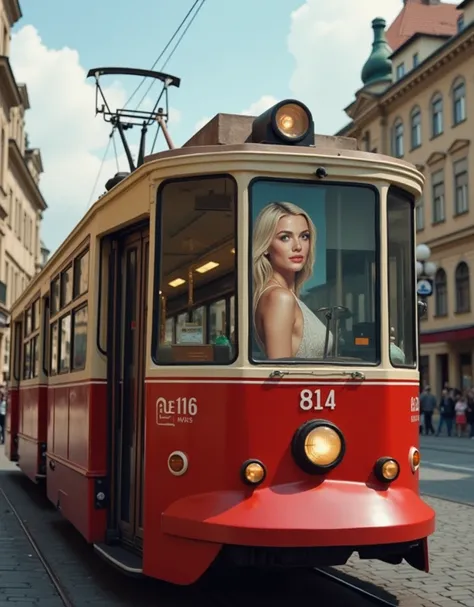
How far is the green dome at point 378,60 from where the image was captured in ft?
153

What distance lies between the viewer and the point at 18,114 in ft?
164

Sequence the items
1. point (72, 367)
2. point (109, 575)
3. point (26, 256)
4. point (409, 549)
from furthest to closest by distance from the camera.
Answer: point (26, 256) → point (72, 367) → point (109, 575) → point (409, 549)

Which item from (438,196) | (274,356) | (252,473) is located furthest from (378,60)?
(252,473)

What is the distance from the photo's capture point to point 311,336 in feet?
18.3

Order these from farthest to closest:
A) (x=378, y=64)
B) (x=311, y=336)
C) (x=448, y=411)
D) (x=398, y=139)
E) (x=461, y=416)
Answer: (x=378, y=64), (x=398, y=139), (x=448, y=411), (x=461, y=416), (x=311, y=336)

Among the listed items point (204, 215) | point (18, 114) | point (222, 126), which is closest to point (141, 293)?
point (204, 215)

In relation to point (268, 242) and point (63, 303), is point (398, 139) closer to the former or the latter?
point (63, 303)

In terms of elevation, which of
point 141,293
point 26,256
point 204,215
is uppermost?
point 26,256

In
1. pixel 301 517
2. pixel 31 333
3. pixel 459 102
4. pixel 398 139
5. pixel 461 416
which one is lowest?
pixel 461 416

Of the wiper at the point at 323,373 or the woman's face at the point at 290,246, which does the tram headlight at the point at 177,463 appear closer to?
the wiper at the point at 323,373

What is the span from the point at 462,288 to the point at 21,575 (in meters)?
32.2

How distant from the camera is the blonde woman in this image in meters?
5.54

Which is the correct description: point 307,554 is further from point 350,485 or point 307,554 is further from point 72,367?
point 72,367

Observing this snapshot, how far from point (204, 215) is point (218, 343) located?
829mm
